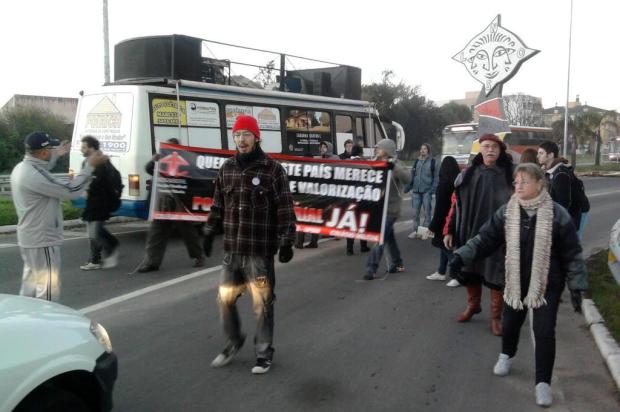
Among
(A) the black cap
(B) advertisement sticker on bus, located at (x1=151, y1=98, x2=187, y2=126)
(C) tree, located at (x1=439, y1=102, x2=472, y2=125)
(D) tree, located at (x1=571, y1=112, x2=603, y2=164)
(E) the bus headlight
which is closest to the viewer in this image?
(A) the black cap

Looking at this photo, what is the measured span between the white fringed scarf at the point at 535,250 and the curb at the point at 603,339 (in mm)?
1008

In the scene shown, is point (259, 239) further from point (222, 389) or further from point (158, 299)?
point (158, 299)

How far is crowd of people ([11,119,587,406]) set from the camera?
161 inches

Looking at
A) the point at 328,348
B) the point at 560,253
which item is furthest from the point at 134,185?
the point at 560,253

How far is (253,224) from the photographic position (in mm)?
4434

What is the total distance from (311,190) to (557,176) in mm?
3667

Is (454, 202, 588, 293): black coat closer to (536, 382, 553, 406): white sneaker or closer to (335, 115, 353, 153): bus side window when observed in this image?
(536, 382, 553, 406): white sneaker

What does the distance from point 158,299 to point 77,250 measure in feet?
12.0

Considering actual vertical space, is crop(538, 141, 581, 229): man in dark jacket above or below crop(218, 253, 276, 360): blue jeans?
above

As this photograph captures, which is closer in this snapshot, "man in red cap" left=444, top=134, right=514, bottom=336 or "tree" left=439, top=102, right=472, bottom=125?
"man in red cap" left=444, top=134, right=514, bottom=336

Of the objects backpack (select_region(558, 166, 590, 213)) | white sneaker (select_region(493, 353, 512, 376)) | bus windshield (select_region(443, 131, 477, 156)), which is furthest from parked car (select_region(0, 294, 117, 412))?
bus windshield (select_region(443, 131, 477, 156))

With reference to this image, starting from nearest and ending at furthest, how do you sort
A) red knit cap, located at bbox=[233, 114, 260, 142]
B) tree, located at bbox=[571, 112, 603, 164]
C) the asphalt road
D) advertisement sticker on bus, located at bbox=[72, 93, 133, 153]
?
the asphalt road
red knit cap, located at bbox=[233, 114, 260, 142]
advertisement sticker on bus, located at bbox=[72, 93, 133, 153]
tree, located at bbox=[571, 112, 603, 164]

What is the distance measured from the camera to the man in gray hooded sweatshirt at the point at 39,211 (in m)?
4.89

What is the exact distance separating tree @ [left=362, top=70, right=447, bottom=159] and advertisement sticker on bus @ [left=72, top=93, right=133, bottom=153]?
37.5 m
